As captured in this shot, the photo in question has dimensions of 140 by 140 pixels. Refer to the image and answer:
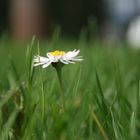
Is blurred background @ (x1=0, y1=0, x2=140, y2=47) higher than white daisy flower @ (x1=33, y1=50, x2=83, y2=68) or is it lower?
higher

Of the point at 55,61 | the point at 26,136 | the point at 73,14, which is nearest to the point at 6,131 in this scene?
the point at 26,136

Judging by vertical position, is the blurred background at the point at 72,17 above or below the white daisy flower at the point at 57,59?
above

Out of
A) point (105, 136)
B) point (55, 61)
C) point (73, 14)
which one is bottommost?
point (105, 136)

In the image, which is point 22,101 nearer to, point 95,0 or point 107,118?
point 107,118

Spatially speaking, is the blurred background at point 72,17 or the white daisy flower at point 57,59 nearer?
the white daisy flower at point 57,59

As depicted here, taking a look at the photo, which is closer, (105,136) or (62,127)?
(62,127)

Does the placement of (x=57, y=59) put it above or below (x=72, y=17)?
below

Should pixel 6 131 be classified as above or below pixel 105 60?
below

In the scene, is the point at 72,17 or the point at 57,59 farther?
the point at 72,17

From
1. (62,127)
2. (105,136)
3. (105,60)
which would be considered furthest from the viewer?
(105,60)

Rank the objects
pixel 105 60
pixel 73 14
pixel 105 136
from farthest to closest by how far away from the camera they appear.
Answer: pixel 73 14, pixel 105 60, pixel 105 136

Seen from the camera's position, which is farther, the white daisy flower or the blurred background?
the blurred background
